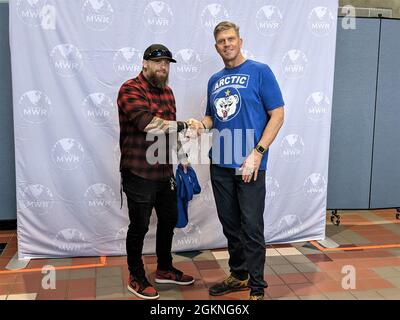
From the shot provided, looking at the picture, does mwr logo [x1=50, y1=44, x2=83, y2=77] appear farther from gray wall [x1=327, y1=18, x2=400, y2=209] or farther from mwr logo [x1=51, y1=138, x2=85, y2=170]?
gray wall [x1=327, y1=18, x2=400, y2=209]

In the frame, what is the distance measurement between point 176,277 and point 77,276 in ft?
2.30

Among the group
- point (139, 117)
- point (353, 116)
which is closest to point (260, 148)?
point (139, 117)

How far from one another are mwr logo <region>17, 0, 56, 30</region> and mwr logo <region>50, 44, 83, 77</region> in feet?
0.58

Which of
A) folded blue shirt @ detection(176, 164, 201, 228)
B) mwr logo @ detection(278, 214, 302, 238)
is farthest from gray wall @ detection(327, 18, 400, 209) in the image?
folded blue shirt @ detection(176, 164, 201, 228)

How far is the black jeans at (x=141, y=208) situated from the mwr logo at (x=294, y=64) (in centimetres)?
136

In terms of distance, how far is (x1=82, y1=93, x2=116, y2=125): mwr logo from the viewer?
10.6ft

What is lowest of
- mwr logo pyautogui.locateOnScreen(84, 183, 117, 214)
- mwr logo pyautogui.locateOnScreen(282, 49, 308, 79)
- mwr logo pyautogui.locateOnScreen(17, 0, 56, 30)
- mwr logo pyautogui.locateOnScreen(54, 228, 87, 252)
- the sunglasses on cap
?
mwr logo pyautogui.locateOnScreen(54, 228, 87, 252)

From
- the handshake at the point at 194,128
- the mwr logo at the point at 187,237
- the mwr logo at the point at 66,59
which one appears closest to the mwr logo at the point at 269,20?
the handshake at the point at 194,128

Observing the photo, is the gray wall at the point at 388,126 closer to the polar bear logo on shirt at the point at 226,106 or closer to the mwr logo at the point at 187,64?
the mwr logo at the point at 187,64

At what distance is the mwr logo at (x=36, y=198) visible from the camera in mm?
3244

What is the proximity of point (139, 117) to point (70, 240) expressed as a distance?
136 cm

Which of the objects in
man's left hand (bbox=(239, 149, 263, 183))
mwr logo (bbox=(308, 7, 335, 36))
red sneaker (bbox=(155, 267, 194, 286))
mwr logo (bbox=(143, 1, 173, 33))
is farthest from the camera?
mwr logo (bbox=(308, 7, 335, 36))
